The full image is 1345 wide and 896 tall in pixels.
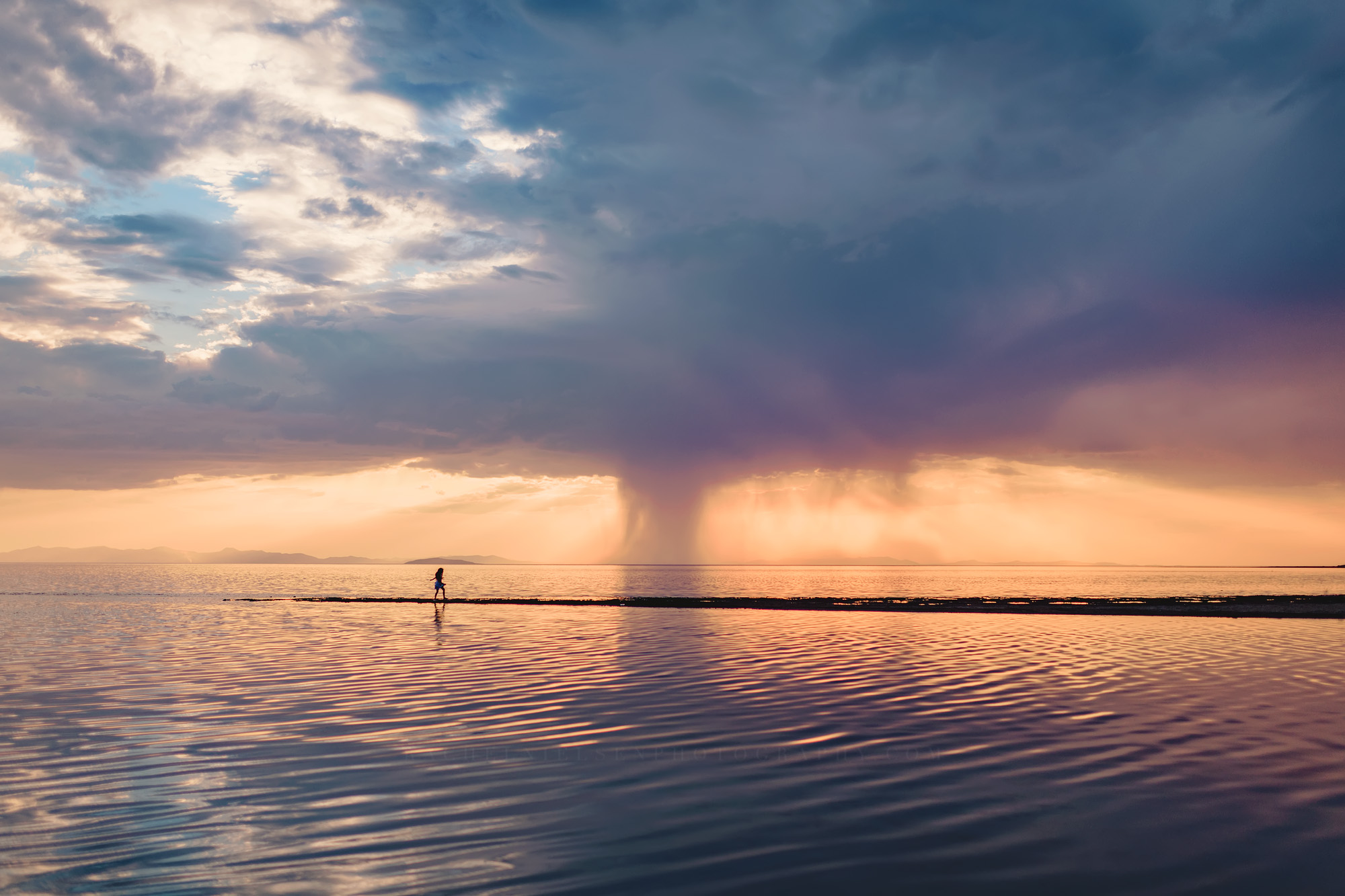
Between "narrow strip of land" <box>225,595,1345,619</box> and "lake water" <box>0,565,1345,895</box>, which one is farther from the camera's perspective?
"narrow strip of land" <box>225,595,1345,619</box>

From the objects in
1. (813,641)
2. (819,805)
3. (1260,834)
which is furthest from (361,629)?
(1260,834)

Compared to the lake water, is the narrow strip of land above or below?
below

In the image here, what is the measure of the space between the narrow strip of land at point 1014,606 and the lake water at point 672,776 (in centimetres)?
3320

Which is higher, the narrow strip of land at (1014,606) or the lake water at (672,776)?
the lake water at (672,776)

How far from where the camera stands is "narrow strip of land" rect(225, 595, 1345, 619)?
58.2 metres

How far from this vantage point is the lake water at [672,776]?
840 cm

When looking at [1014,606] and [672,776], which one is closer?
[672,776]

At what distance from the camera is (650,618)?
180 feet

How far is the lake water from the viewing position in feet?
27.6

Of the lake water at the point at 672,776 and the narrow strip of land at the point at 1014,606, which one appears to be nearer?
the lake water at the point at 672,776

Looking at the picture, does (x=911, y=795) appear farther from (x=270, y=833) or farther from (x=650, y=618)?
(x=650, y=618)

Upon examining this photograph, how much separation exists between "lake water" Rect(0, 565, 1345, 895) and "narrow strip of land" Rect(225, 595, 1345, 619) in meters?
33.2

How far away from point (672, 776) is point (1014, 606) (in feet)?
202

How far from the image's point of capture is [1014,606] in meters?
66.4
